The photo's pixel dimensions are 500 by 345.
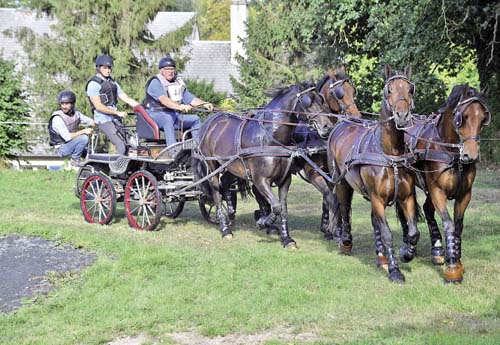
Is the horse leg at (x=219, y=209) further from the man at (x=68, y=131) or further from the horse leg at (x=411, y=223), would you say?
the horse leg at (x=411, y=223)

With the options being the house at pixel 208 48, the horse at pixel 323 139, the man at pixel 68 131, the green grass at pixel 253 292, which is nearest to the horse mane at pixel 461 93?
the green grass at pixel 253 292

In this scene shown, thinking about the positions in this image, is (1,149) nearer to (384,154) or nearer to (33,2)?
(33,2)

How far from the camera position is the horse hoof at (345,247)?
10589mm

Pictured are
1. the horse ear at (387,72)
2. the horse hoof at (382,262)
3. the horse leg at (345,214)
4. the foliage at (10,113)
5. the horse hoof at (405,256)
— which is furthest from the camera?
the foliage at (10,113)

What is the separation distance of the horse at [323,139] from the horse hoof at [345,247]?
76cm

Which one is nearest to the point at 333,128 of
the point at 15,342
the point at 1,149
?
the point at 15,342

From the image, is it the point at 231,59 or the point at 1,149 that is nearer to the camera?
the point at 1,149

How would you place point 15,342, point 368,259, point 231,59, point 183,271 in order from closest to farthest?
point 15,342
point 183,271
point 368,259
point 231,59

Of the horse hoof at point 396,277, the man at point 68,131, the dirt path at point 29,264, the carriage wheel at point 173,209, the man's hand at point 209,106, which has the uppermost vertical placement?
the man's hand at point 209,106

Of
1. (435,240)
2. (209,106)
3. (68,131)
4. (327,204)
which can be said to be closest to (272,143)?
(327,204)

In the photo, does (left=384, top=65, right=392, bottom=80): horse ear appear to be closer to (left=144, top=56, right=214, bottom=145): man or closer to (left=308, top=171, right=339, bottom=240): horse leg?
(left=308, top=171, right=339, bottom=240): horse leg

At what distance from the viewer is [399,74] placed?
8516 mm

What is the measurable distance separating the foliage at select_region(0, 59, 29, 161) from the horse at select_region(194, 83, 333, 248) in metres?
12.0

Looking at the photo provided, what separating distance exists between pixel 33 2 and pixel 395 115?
23.5 meters
